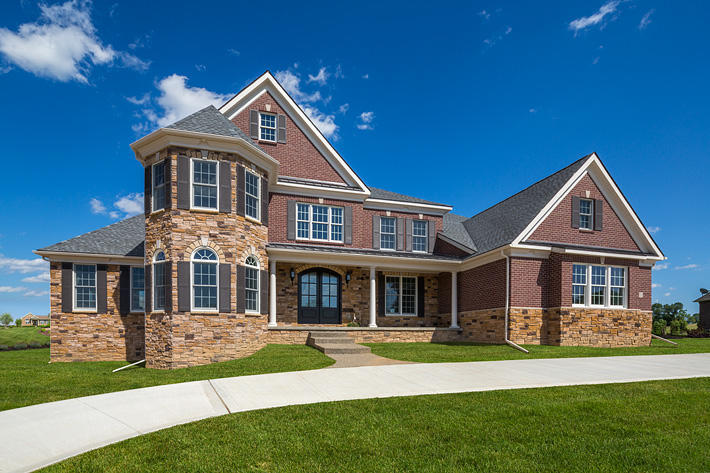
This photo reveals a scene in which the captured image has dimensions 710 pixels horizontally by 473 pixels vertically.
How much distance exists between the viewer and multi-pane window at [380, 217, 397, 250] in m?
21.5

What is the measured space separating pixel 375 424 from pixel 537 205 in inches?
601

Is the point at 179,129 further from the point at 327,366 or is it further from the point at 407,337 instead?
the point at 407,337

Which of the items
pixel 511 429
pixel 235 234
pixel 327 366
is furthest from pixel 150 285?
pixel 511 429

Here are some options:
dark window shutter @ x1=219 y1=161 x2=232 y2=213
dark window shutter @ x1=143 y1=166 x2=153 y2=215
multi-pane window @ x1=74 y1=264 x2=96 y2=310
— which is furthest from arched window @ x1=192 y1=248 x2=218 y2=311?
multi-pane window @ x1=74 y1=264 x2=96 y2=310

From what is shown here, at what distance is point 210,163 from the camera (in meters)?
14.6

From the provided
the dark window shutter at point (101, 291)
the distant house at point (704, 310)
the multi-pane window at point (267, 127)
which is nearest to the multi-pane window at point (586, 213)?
the multi-pane window at point (267, 127)

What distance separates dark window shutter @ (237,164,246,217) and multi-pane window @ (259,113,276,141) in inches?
207

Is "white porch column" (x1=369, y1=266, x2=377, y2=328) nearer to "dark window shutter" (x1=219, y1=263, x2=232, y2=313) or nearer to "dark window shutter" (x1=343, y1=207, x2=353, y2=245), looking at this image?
"dark window shutter" (x1=343, y1=207, x2=353, y2=245)

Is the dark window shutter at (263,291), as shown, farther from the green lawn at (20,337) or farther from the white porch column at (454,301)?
the green lawn at (20,337)

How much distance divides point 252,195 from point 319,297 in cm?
611

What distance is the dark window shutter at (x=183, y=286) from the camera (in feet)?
45.5

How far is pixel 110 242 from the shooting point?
→ 18.1m

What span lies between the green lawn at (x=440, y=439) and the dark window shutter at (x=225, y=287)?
7.60m

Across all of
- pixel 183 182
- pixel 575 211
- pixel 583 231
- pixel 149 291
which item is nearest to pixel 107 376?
pixel 149 291
